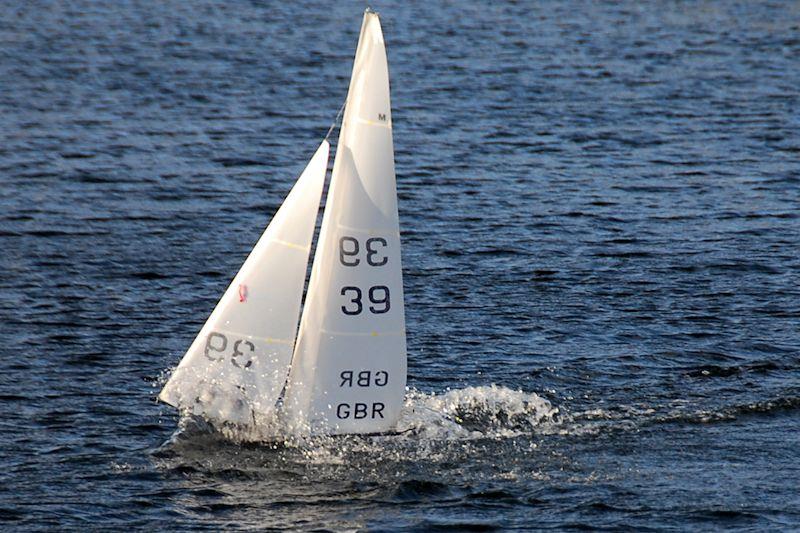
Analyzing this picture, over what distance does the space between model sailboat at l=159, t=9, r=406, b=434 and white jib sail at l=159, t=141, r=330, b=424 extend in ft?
0.04

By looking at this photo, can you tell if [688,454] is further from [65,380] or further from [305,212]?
[65,380]

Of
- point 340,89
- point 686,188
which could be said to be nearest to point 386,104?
point 686,188

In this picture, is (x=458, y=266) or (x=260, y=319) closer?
(x=260, y=319)

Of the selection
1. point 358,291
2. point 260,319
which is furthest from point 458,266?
point 260,319

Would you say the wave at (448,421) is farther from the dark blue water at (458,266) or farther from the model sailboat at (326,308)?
the model sailboat at (326,308)

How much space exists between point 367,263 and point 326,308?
859mm

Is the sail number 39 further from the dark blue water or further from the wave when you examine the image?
the dark blue water

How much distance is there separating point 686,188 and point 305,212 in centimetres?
2036

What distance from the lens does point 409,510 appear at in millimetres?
18906

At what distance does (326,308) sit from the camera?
19922mm

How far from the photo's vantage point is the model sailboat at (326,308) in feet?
63.8

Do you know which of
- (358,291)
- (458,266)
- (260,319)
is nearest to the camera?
(260,319)

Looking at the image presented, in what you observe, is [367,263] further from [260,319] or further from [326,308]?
[260,319]

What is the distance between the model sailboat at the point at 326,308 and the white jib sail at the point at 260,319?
0.04ft
